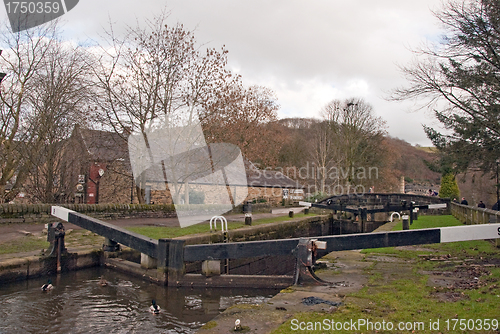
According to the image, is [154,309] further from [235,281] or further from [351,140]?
[351,140]

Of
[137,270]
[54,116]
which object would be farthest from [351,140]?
[137,270]

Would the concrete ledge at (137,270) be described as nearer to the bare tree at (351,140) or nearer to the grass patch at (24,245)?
the grass patch at (24,245)

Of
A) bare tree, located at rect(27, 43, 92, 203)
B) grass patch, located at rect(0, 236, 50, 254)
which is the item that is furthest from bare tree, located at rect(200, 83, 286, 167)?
grass patch, located at rect(0, 236, 50, 254)

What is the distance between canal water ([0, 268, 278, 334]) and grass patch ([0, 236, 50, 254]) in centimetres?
148

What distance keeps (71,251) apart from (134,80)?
12.3m

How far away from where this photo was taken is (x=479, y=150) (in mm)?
9398

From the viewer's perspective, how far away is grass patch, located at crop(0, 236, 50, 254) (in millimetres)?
7554

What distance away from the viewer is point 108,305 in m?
5.39

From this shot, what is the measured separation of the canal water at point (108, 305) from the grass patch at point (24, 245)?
4.86ft

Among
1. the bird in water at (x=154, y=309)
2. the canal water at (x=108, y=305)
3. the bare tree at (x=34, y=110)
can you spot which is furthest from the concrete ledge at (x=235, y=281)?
the bare tree at (x=34, y=110)

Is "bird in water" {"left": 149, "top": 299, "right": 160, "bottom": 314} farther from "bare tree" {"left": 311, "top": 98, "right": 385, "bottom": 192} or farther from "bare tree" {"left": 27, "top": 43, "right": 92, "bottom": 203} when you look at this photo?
"bare tree" {"left": 311, "top": 98, "right": 385, "bottom": 192}

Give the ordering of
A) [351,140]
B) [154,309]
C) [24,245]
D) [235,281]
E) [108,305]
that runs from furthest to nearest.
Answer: [351,140], [24,245], [235,281], [108,305], [154,309]

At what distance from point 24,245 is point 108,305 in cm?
409

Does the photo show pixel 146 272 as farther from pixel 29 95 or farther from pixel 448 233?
pixel 29 95
